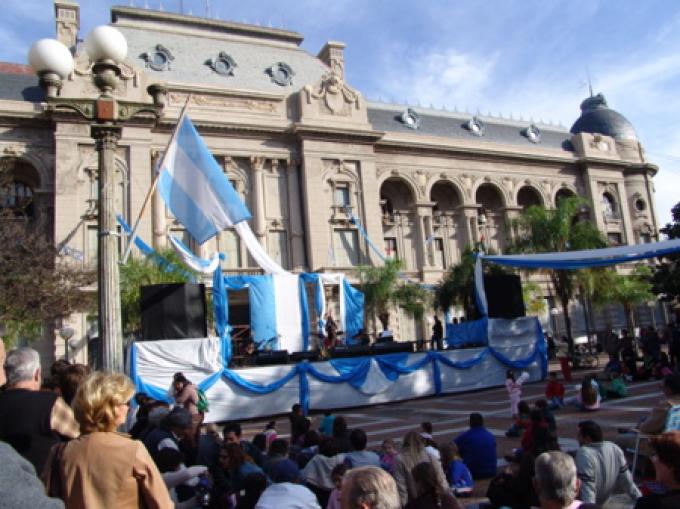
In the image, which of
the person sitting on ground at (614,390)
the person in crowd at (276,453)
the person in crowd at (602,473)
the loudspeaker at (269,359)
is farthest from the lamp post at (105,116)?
the person sitting on ground at (614,390)

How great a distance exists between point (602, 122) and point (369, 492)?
5309 cm

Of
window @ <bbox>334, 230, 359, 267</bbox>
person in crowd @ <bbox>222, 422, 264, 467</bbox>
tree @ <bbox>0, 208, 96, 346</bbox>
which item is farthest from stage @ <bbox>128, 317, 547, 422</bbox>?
window @ <bbox>334, 230, 359, 267</bbox>

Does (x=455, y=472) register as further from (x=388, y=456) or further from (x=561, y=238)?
(x=561, y=238)

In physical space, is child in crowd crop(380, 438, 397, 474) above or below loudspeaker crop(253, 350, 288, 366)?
below

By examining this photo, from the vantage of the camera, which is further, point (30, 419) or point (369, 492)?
point (30, 419)

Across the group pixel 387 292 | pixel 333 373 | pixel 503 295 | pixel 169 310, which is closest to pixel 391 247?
pixel 387 292

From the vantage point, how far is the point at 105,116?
30.5 feet

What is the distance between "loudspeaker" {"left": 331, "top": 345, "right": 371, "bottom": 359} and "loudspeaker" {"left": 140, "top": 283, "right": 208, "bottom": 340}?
507 cm

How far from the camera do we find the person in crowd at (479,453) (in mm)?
7859

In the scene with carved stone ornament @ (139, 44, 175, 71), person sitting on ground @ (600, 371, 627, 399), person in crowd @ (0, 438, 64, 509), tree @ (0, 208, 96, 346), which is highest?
carved stone ornament @ (139, 44, 175, 71)

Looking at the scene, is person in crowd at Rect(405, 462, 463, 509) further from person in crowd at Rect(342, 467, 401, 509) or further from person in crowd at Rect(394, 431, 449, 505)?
person in crowd at Rect(342, 467, 401, 509)

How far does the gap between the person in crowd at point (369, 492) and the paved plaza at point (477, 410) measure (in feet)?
14.4

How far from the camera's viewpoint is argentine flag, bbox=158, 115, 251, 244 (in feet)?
39.4

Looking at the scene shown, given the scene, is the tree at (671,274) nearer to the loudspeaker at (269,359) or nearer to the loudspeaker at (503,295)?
the loudspeaker at (503,295)
